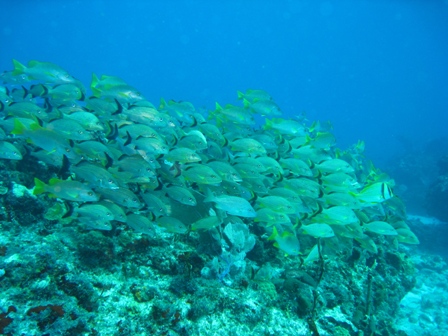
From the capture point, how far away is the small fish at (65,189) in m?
3.34

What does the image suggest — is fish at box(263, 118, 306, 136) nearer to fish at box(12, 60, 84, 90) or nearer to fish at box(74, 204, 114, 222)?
fish at box(12, 60, 84, 90)

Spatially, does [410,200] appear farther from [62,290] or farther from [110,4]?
[110,4]

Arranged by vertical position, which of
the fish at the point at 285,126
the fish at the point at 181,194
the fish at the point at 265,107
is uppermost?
the fish at the point at 265,107

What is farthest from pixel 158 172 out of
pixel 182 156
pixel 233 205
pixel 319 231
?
pixel 319 231

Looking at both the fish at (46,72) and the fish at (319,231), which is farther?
the fish at (46,72)

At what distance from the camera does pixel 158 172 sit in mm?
4922

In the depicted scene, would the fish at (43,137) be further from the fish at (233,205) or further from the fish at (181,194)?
the fish at (233,205)

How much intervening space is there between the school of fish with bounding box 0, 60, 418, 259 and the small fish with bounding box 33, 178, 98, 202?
0.04ft

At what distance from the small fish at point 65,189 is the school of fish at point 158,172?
0.04ft

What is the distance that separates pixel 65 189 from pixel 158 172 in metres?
1.75

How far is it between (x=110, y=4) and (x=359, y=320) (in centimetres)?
21355

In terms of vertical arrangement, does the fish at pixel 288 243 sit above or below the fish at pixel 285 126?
below

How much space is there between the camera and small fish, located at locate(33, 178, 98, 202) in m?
3.34

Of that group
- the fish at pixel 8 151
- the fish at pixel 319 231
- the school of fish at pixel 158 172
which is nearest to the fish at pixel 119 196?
the school of fish at pixel 158 172
